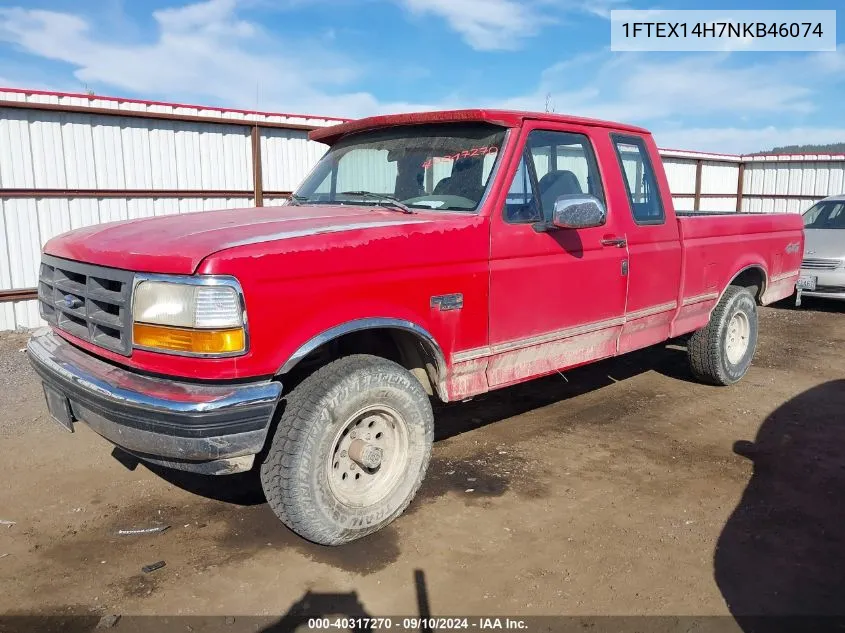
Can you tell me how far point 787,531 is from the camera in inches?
132

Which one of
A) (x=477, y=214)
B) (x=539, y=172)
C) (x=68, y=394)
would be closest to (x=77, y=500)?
(x=68, y=394)

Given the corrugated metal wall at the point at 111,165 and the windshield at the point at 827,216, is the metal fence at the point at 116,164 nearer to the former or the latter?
the corrugated metal wall at the point at 111,165

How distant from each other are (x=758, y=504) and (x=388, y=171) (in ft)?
9.31

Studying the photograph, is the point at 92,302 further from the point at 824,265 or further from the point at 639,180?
the point at 824,265

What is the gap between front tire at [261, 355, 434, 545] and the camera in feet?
9.75

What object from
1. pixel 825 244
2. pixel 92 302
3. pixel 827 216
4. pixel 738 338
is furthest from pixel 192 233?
pixel 827 216

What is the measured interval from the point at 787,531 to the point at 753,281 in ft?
10.9

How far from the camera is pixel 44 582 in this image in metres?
2.93

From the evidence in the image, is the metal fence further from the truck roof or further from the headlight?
the headlight

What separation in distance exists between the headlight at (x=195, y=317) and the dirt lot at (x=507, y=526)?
107 cm

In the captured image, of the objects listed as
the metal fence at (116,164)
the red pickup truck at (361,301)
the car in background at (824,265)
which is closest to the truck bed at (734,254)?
the red pickup truck at (361,301)

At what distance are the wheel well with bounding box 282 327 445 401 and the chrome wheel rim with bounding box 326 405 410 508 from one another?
1.08 feet

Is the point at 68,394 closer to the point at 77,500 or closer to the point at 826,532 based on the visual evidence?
the point at 77,500

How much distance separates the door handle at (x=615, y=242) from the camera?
14.0ft
